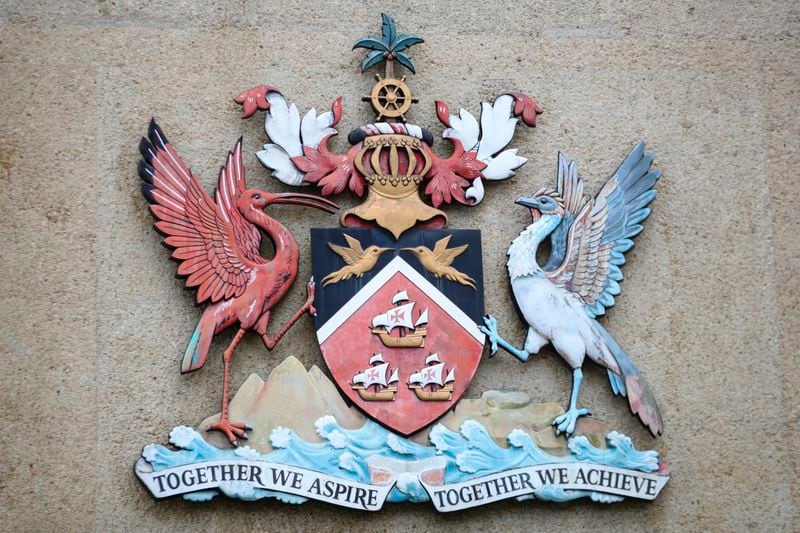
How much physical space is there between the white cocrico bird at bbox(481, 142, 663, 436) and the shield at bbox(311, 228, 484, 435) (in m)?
0.18

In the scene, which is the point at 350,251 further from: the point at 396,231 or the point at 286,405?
the point at 286,405

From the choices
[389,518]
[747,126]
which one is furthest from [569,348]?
[747,126]

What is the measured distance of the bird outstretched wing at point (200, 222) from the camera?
5.04 metres

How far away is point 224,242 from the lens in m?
5.13

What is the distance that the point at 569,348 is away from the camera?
5.21m

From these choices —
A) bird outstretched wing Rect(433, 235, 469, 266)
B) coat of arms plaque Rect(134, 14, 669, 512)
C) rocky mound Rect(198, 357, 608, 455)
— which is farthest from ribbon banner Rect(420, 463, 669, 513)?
bird outstretched wing Rect(433, 235, 469, 266)

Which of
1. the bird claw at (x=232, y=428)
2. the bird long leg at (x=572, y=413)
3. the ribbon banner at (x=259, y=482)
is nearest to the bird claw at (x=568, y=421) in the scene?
the bird long leg at (x=572, y=413)

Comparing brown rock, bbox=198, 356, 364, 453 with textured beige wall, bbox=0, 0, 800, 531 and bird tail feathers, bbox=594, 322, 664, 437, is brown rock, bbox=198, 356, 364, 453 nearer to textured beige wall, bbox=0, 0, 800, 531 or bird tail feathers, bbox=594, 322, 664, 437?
textured beige wall, bbox=0, 0, 800, 531

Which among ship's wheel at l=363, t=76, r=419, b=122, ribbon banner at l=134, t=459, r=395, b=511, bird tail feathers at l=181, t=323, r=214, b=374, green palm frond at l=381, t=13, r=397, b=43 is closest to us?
ribbon banner at l=134, t=459, r=395, b=511

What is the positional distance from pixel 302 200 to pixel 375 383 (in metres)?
0.95

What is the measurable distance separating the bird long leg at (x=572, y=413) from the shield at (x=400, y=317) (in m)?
0.47

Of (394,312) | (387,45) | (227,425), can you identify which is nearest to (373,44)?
(387,45)

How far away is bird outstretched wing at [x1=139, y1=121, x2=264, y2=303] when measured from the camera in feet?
16.5

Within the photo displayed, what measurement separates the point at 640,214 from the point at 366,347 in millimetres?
1548
